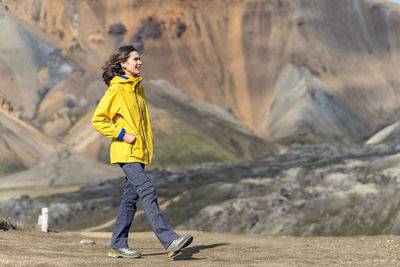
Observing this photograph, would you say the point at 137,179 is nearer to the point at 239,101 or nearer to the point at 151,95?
the point at 151,95

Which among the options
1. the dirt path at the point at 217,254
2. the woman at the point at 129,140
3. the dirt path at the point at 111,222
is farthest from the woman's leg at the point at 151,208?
the dirt path at the point at 111,222

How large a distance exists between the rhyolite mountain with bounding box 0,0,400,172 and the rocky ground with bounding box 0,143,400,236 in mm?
39305

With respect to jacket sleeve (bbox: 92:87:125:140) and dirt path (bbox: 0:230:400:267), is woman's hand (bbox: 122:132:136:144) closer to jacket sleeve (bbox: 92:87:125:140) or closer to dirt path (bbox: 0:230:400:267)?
jacket sleeve (bbox: 92:87:125:140)

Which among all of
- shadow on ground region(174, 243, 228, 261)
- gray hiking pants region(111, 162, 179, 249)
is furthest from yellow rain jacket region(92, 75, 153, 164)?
shadow on ground region(174, 243, 228, 261)

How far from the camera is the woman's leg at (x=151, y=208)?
22.0 feet

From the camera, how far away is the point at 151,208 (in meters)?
6.71

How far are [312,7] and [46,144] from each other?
57.9 metres

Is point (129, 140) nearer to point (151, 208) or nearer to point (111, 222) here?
point (151, 208)

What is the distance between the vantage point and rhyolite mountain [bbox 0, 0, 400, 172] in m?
83.5

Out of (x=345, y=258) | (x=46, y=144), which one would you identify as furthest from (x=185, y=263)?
(x=46, y=144)

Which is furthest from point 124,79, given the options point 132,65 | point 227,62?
point 227,62

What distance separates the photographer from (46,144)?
6706 cm

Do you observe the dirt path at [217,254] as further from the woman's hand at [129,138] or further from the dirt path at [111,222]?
the dirt path at [111,222]

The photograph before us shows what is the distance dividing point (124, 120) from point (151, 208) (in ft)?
3.39
